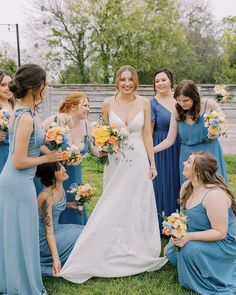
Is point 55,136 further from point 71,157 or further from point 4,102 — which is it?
point 4,102

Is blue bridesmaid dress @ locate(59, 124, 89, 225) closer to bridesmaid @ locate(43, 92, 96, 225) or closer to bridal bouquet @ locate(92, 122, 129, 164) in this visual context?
bridesmaid @ locate(43, 92, 96, 225)

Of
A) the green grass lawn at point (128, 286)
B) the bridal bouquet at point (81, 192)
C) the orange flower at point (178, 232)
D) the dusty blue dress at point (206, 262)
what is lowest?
the green grass lawn at point (128, 286)

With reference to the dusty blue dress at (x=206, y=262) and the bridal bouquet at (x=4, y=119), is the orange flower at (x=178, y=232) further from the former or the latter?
the bridal bouquet at (x=4, y=119)

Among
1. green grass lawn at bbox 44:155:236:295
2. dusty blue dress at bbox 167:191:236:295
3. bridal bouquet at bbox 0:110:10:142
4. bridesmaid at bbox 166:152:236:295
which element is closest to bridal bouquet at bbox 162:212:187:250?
bridesmaid at bbox 166:152:236:295

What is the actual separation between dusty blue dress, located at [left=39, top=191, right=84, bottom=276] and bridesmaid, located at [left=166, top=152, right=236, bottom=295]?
3.97ft

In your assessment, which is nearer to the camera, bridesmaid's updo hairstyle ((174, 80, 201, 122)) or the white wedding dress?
the white wedding dress

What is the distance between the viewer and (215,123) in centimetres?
511

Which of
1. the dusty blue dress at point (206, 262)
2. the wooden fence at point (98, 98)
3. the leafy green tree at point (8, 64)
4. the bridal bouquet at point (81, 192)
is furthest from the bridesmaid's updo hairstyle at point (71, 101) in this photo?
the leafy green tree at point (8, 64)

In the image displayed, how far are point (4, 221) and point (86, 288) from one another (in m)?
1.16

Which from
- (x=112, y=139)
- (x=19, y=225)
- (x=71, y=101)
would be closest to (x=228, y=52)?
(x=71, y=101)

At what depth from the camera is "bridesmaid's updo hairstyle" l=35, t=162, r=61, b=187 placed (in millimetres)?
4625

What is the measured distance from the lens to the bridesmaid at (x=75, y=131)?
Answer: 5.24 metres

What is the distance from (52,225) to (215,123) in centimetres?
218

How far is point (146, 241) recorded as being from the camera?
5090 mm
